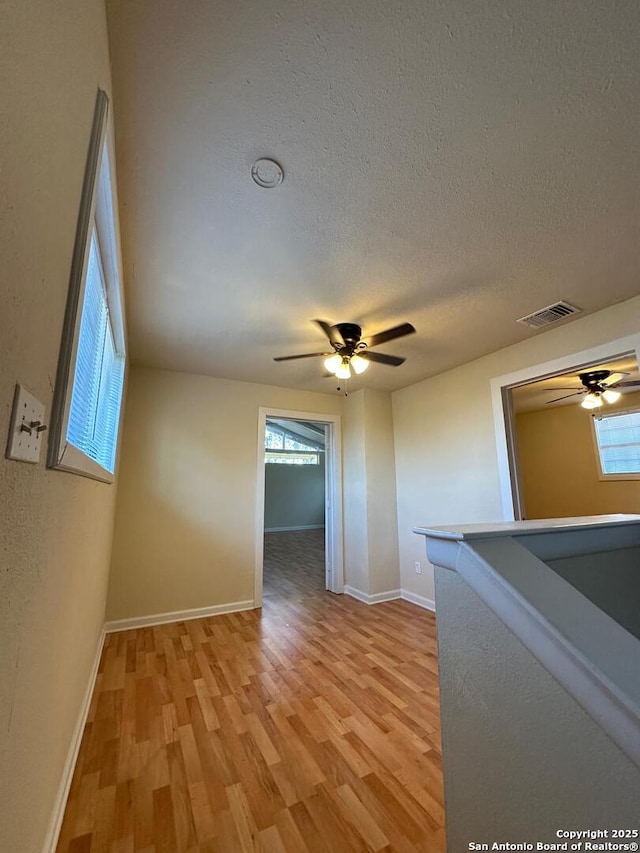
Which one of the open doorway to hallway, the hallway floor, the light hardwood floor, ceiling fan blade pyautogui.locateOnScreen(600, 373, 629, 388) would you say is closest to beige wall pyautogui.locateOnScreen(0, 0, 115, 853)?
the light hardwood floor

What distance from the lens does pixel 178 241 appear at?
1703 mm

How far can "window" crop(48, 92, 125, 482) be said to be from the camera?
82cm

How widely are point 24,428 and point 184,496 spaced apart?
9.78 feet

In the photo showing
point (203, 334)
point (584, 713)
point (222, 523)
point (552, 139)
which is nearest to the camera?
point (584, 713)

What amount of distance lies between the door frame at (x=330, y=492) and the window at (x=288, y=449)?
5140mm

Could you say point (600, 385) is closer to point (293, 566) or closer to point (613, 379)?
point (613, 379)

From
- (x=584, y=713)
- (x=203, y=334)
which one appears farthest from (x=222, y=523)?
(x=584, y=713)

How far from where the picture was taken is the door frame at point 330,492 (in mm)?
3662

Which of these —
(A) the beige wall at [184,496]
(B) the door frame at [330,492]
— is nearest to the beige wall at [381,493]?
(B) the door frame at [330,492]

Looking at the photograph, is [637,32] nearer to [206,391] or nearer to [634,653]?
[634,653]

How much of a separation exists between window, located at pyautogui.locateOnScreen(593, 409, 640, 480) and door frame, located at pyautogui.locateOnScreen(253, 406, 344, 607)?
3.86 meters

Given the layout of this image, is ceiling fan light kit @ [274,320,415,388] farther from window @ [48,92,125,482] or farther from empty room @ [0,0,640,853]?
window @ [48,92,125,482]

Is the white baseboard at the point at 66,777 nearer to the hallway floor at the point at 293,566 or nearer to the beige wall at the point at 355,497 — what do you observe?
the hallway floor at the point at 293,566

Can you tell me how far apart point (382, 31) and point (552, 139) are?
73 cm
